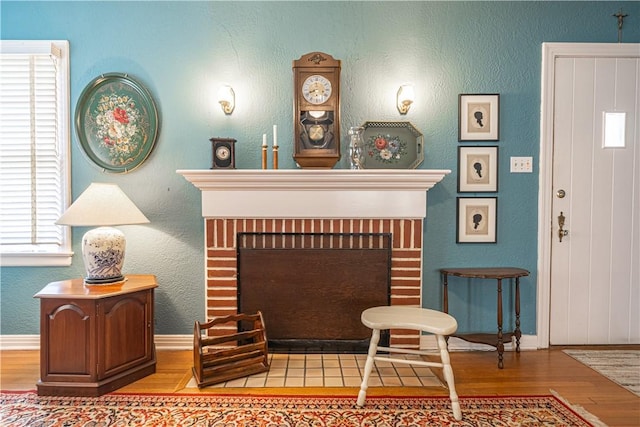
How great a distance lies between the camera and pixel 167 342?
8.76 feet

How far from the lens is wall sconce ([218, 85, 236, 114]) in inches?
100

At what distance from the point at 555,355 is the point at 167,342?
2.71m

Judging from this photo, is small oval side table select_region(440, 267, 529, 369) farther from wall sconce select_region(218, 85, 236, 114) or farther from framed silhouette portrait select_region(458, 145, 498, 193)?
wall sconce select_region(218, 85, 236, 114)

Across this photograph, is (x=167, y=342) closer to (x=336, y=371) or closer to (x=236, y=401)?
(x=236, y=401)

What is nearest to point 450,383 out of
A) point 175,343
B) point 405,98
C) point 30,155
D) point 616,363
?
point 616,363

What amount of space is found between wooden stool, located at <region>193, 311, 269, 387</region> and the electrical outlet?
204cm

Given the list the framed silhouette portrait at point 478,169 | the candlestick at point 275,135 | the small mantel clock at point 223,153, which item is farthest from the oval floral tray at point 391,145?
the small mantel clock at point 223,153

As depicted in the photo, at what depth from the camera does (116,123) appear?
104 inches

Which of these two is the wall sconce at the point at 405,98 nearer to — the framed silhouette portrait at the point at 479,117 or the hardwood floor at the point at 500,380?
the framed silhouette portrait at the point at 479,117

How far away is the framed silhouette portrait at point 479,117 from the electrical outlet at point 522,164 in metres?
0.21

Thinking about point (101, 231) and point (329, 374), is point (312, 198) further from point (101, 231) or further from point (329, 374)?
point (101, 231)

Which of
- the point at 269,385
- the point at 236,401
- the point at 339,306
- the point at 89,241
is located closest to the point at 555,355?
the point at 339,306

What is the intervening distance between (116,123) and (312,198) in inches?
59.0

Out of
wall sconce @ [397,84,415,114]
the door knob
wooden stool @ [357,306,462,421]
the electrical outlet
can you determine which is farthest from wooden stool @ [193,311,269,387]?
the door knob
